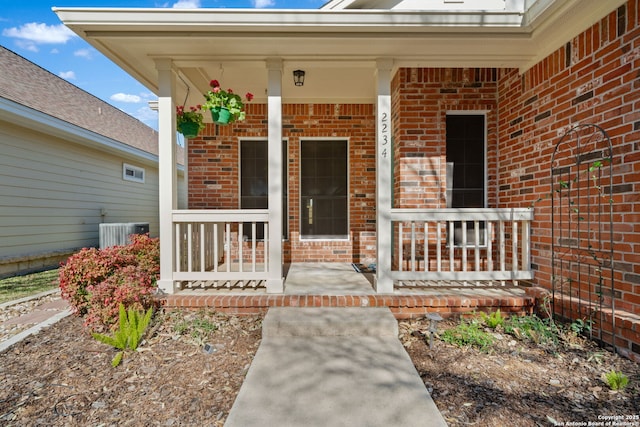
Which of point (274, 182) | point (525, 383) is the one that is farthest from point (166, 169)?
point (525, 383)

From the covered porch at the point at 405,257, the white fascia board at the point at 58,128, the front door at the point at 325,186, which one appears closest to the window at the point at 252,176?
the front door at the point at 325,186

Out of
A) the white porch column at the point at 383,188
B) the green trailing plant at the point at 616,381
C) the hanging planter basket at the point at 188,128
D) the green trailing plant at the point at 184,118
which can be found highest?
the green trailing plant at the point at 184,118

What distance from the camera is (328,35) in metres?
3.12

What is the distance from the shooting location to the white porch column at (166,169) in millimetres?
3443

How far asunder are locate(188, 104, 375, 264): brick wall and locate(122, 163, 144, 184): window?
13.7ft

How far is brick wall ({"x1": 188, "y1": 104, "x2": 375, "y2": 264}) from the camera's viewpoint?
207 inches

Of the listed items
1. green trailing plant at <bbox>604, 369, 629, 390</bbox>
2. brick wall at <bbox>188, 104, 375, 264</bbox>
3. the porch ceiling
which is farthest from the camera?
brick wall at <bbox>188, 104, 375, 264</bbox>

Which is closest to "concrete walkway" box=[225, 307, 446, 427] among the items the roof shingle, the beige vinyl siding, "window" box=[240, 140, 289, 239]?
"window" box=[240, 140, 289, 239]

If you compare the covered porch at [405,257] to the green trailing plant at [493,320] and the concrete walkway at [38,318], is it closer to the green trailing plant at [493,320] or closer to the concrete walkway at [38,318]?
the green trailing plant at [493,320]

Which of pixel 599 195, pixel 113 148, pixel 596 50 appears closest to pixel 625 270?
pixel 599 195

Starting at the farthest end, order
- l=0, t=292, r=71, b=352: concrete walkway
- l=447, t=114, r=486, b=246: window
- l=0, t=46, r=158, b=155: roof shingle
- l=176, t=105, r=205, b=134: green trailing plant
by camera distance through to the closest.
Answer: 1. l=0, t=46, r=158, b=155: roof shingle
2. l=447, t=114, r=486, b=246: window
3. l=176, t=105, r=205, b=134: green trailing plant
4. l=0, t=292, r=71, b=352: concrete walkway

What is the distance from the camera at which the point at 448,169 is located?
4.19 meters

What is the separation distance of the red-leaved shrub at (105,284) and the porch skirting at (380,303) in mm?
350

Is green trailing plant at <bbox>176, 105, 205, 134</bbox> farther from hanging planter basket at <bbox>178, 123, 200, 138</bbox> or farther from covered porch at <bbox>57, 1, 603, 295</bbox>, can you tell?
covered porch at <bbox>57, 1, 603, 295</bbox>
